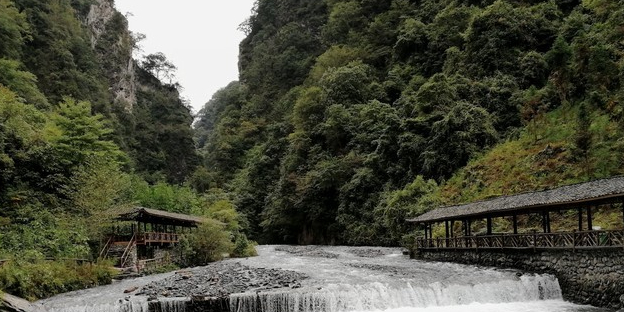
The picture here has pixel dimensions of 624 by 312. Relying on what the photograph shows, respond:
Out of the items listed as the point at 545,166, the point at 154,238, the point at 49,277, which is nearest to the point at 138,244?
the point at 154,238

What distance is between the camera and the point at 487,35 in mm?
47031

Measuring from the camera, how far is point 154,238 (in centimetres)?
3372

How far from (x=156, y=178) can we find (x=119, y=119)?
10.7 metres

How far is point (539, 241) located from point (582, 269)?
132 inches

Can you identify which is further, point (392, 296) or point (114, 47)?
point (114, 47)

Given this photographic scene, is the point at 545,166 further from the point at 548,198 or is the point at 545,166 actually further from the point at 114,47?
the point at 114,47

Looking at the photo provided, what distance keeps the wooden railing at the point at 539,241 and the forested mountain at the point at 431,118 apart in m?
6.76

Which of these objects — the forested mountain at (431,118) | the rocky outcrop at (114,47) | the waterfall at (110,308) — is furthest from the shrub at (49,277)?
the rocky outcrop at (114,47)

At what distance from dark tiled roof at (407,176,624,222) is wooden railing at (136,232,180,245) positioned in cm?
1878

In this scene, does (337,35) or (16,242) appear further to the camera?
(337,35)

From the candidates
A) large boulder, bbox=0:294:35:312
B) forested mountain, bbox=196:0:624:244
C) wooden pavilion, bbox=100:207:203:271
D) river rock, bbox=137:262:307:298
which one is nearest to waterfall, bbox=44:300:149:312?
large boulder, bbox=0:294:35:312

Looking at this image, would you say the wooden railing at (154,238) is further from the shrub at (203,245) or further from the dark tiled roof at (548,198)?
the dark tiled roof at (548,198)

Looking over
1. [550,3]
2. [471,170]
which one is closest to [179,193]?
[471,170]

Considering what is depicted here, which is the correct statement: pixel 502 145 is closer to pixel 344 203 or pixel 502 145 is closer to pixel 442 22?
pixel 344 203
